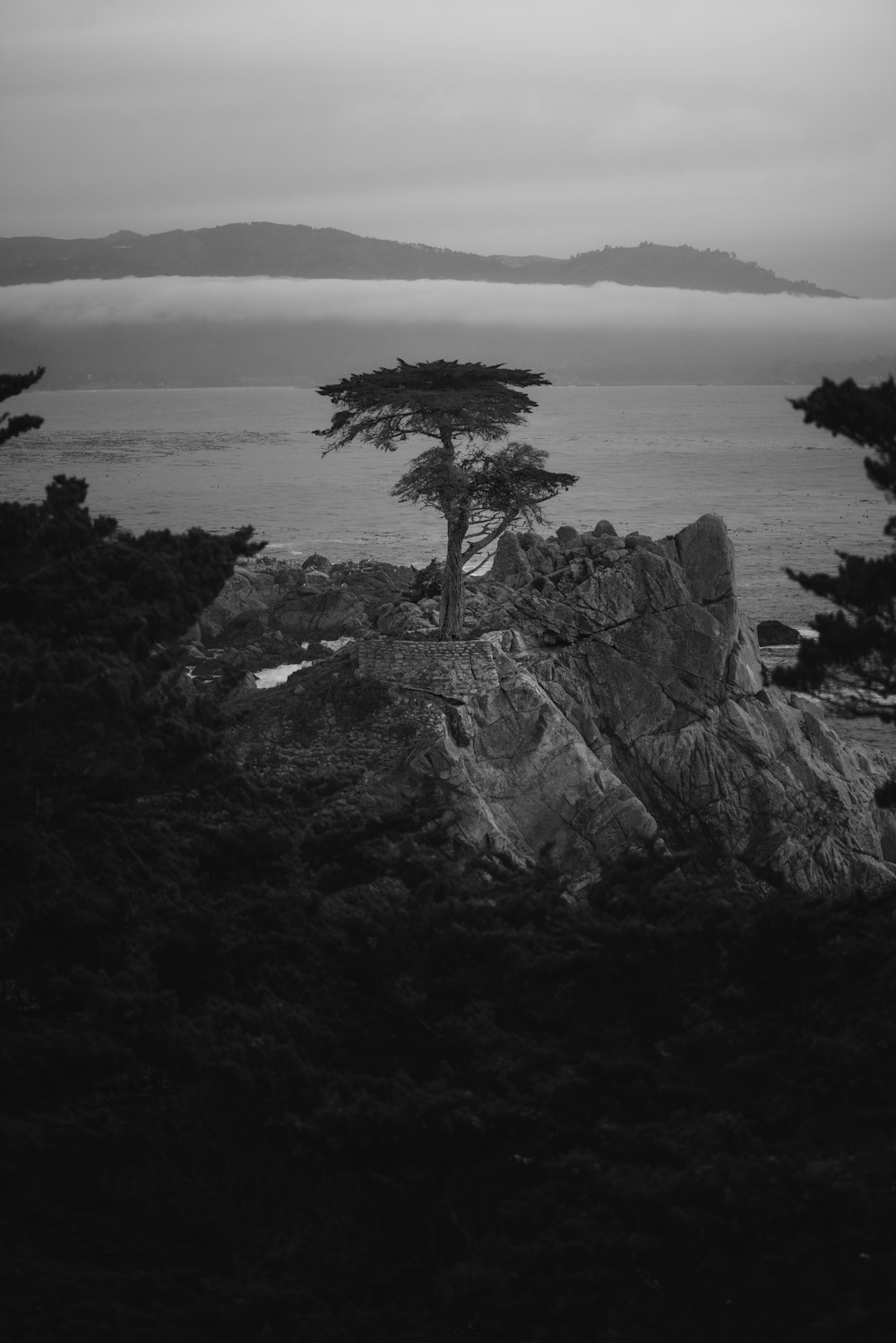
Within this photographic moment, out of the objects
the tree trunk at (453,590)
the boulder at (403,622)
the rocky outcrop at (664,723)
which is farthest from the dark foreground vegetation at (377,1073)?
the boulder at (403,622)

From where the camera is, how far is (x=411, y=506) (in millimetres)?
96688

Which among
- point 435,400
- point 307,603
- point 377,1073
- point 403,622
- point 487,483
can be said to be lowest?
point 377,1073

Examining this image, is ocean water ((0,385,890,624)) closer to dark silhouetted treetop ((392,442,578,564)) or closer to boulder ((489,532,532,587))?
boulder ((489,532,532,587))

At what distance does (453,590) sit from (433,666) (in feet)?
6.98

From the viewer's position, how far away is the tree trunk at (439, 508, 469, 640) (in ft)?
91.8

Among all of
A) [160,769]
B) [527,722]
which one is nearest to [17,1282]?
→ [160,769]

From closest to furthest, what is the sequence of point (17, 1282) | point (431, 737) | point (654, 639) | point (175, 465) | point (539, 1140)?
point (17, 1282)
point (539, 1140)
point (431, 737)
point (654, 639)
point (175, 465)

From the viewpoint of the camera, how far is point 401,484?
87.5 ft

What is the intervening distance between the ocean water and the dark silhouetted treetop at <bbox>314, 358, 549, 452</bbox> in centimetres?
2809

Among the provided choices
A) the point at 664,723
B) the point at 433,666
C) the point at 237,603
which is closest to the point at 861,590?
the point at 433,666

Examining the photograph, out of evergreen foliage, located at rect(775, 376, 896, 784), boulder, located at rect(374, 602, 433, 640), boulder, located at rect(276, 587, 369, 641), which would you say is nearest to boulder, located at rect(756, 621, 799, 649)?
boulder, located at rect(276, 587, 369, 641)

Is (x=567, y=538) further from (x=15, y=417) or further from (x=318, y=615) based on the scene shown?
(x=15, y=417)

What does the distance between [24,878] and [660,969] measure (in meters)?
6.63

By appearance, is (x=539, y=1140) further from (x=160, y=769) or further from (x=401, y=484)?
(x=401, y=484)
